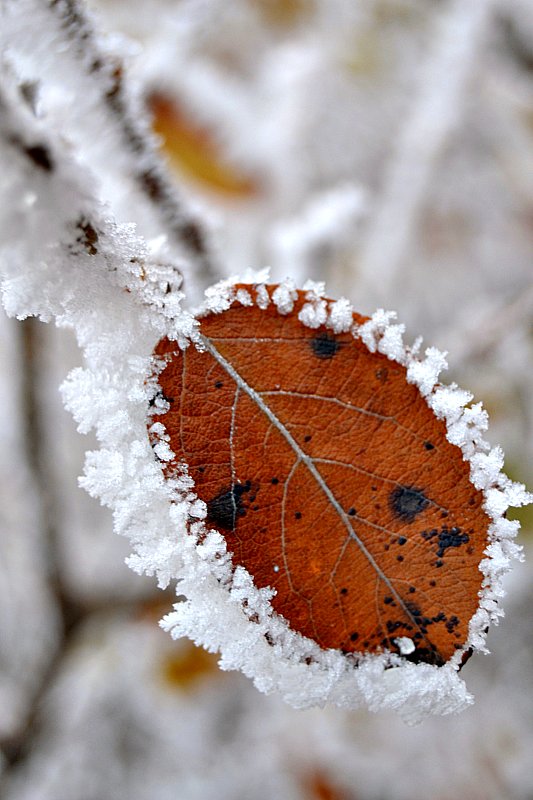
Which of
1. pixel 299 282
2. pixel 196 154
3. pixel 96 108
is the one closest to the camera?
pixel 96 108

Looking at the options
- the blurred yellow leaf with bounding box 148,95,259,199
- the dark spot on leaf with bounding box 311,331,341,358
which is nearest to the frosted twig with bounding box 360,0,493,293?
the blurred yellow leaf with bounding box 148,95,259,199

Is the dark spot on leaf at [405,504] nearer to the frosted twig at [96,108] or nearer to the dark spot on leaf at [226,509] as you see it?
the dark spot on leaf at [226,509]

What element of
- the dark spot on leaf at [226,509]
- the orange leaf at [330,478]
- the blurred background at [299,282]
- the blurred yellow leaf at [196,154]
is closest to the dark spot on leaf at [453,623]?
the orange leaf at [330,478]

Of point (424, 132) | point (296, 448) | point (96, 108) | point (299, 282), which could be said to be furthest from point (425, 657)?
point (424, 132)

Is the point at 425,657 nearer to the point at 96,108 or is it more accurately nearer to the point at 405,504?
the point at 405,504

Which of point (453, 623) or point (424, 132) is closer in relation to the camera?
point (453, 623)

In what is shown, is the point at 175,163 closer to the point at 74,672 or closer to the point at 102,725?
the point at 74,672

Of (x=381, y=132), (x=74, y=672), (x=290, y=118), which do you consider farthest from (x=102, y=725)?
(x=381, y=132)
